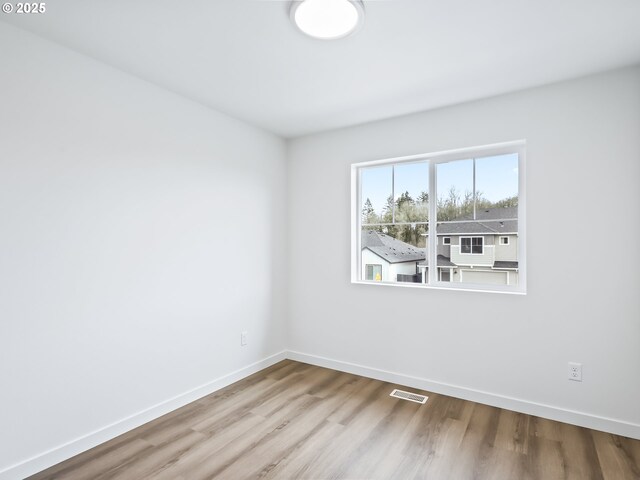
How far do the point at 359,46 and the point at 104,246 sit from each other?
2079 millimetres

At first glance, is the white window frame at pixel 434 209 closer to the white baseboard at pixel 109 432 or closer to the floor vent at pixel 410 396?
the floor vent at pixel 410 396

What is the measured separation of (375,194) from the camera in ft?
11.7

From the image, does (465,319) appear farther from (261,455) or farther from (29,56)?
(29,56)

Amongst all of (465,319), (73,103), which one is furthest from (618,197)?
(73,103)

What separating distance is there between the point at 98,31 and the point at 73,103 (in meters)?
0.47

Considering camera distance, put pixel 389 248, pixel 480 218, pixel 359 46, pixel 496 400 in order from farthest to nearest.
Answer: pixel 389 248
pixel 480 218
pixel 496 400
pixel 359 46

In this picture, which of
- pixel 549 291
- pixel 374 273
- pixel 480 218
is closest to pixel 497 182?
pixel 480 218

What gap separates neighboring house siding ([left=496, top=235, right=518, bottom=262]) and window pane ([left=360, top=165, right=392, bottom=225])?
103 cm

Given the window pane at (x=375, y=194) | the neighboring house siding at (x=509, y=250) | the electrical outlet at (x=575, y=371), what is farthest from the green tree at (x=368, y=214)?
the electrical outlet at (x=575, y=371)

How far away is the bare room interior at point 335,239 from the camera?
76.2 inches

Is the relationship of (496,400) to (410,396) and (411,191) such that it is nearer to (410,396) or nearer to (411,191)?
(410,396)

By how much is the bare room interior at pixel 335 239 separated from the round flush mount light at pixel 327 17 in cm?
1

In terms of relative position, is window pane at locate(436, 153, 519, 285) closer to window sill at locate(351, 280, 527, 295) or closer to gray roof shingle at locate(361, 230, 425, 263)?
window sill at locate(351, 280, 527, 295)

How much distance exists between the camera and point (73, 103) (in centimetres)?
215
